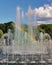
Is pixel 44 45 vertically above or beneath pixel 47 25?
beneath

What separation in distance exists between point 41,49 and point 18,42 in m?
3.15

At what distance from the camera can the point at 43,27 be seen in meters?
59.7

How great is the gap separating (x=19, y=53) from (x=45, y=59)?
2.75 meters

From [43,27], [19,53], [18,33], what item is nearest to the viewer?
[19,53]

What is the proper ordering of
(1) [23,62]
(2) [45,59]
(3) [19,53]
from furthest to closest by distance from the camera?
1. (3) [19,53]
2. (2) [45,59]
3. (1) [23,62]

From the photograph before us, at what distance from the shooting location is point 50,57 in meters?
22.6

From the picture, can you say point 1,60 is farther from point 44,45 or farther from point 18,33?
point 18,33

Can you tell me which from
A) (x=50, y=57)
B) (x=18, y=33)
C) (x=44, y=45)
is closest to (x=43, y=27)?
(x=18, y=33)

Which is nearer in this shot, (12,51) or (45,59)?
(45,59)

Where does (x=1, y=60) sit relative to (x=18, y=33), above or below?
below

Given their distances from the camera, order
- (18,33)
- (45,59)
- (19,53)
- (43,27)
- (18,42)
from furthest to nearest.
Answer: (43,27), (18,33), (18,42), (19,53), (45,59)

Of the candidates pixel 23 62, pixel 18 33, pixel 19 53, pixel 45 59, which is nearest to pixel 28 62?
pixel 23 62

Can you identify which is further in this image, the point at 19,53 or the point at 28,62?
the point at 19,53

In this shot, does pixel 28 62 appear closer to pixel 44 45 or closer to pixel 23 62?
pixel 23 62
